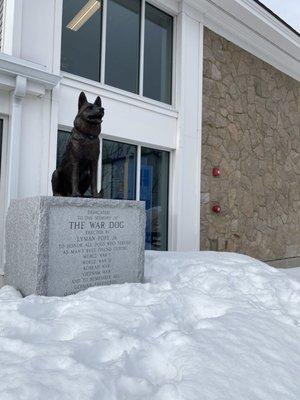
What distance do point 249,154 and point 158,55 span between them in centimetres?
318

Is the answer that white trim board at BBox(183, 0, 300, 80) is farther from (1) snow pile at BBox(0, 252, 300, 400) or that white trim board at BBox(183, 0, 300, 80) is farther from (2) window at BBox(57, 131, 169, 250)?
(1) snow pile at BBox(0, 252, 300, 400)

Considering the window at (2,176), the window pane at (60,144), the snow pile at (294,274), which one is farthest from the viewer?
the window pane at (60,144)

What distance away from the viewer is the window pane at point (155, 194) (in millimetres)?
7070

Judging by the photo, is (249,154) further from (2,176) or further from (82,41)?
(2,176)

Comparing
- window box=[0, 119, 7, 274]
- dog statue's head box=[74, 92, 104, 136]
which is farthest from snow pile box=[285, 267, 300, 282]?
window box=[0, 119, 7, 274]

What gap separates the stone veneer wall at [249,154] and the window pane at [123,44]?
1.68 m

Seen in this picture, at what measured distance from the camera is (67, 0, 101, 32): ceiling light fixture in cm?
617

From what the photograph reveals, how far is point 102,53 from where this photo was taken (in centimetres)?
645

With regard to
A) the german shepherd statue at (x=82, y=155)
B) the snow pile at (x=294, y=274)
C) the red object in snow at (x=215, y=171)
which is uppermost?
the red object in snow at (x=215, y=171)

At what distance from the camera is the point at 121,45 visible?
682 cm

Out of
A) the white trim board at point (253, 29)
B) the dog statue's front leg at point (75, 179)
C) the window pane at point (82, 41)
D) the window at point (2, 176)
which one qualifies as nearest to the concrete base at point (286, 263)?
the white trim board at point (253, 29)

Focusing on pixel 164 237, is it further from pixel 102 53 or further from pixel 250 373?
pixel 250 373

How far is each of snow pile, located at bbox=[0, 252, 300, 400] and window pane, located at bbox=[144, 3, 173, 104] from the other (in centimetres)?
483

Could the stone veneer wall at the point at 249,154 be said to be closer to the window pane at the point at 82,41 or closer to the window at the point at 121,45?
the window at the point at 121,45
